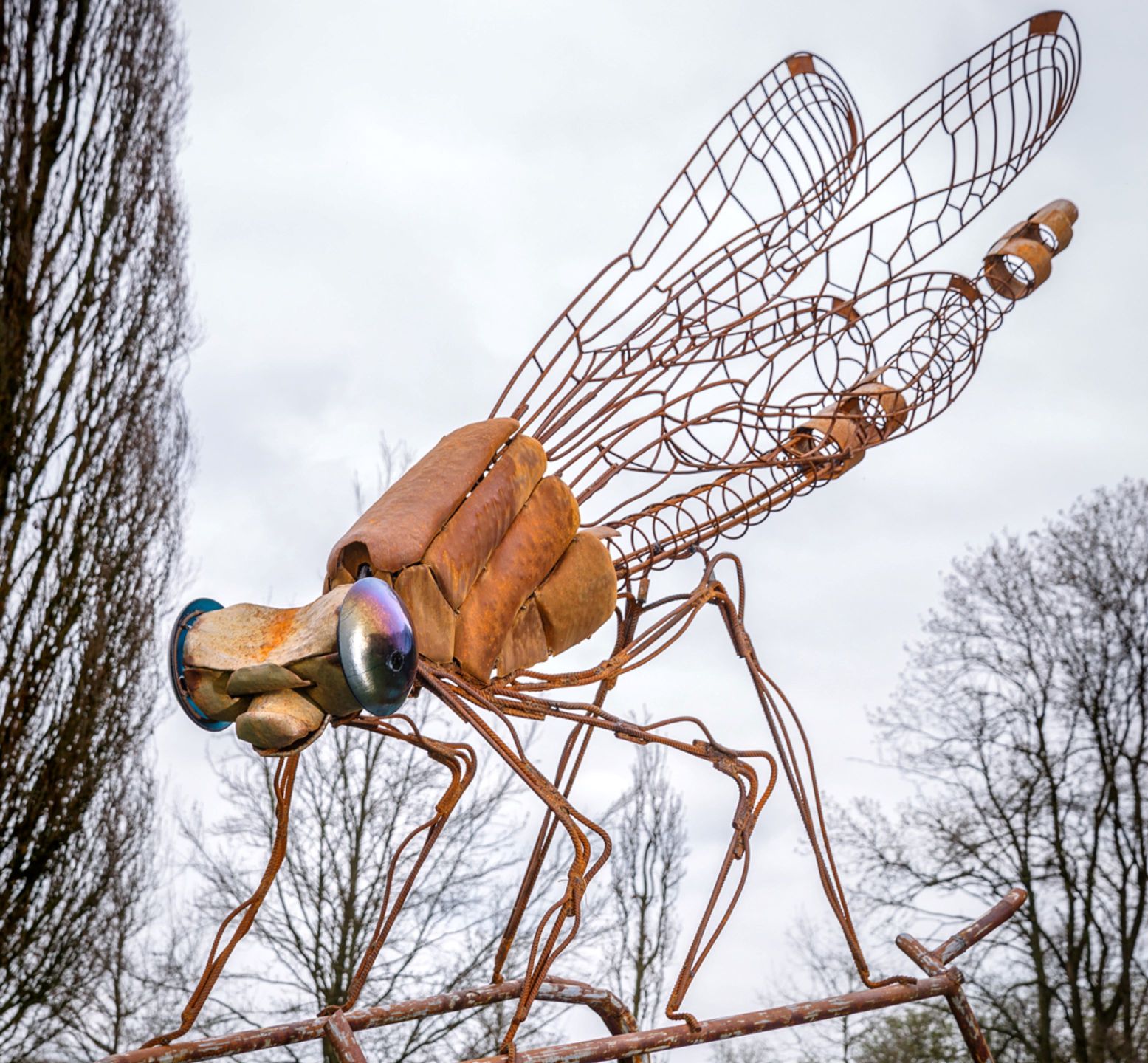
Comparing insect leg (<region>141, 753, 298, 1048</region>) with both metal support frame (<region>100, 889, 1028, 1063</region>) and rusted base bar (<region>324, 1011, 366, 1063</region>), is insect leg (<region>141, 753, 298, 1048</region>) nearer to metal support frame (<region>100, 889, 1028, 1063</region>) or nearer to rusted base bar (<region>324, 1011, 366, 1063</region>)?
metal support frame (<region>100, 889, 1028, 1063</region>)

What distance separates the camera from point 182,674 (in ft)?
7.38

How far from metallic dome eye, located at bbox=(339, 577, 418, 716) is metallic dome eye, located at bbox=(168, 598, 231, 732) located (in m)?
0.31

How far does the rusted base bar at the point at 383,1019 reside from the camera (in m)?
2.64

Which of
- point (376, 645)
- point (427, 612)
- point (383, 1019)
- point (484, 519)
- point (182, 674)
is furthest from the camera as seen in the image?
point (383, 1019)

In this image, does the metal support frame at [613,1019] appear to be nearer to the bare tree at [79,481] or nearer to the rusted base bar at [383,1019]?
the rusted base bar at [383,1019]

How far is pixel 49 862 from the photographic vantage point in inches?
306

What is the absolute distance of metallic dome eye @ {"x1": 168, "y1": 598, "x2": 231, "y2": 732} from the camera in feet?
7.37

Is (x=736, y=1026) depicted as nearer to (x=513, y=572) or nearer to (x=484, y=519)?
(x=513, y=572)

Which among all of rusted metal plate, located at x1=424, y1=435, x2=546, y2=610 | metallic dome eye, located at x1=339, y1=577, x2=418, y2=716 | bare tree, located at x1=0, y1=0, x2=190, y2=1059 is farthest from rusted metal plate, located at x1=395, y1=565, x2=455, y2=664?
bare tree, located at x1=0, y1=0, x2=190, y2=1059

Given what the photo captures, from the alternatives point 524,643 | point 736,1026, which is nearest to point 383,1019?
point 736,1026

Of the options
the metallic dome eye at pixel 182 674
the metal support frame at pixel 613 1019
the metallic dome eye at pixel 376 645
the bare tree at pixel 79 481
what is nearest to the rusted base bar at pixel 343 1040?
the metal support frame at pixel 613 1019

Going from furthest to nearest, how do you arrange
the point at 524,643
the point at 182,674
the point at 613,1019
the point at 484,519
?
the point at 613,1019, the point at 524,643, the point at 484,519, the point at 182,674

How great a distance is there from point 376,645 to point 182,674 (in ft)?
1.31

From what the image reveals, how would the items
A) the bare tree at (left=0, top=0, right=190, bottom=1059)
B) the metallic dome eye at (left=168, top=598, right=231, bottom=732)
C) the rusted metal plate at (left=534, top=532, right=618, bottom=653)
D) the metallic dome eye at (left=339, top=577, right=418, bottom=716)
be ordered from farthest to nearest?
the bare tree at (left=0, top=0, right=190, bottom=1059)
the rusted metal plate at (left=534, top=532, right=618, bottom=653)
the metallic dome eye at (left=168, top=598, right=231, bottom=732)
the metallic dome eye at (left=339, top=577, right=418, bottom=716)
